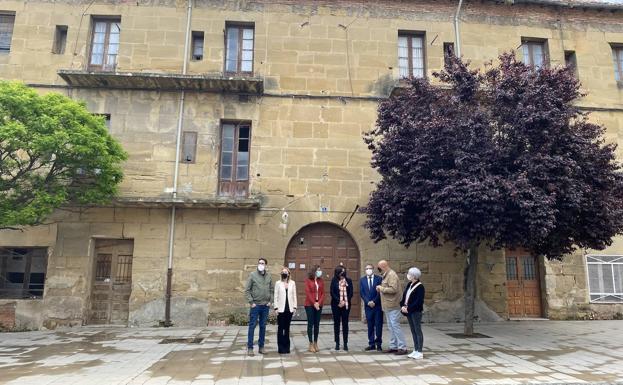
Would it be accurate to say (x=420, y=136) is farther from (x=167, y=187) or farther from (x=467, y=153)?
(x=167, y=187)

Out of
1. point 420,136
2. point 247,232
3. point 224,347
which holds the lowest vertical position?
point 224,347

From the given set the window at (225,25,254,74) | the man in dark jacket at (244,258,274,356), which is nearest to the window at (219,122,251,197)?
the window at (225,25,254,74)

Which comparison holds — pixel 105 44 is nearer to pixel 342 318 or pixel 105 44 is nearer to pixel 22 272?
pixel 22 272

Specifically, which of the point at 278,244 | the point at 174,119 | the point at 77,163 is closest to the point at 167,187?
the point at 174,119

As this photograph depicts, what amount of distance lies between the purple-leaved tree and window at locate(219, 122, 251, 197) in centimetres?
442

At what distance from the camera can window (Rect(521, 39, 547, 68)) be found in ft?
45.9

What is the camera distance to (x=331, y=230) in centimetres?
1238

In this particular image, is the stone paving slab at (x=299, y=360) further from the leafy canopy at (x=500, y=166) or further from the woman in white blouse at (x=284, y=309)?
the leafy canopy at (x=500, y=166)

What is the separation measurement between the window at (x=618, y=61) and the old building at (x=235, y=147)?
1.43 ft

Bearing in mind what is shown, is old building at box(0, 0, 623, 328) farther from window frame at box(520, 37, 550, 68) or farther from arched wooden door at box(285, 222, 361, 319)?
window frame at box(520, 37, 550, 68)

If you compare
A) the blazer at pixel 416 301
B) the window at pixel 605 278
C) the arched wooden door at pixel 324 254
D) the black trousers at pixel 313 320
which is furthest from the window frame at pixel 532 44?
the black trousers at pixel 313 320

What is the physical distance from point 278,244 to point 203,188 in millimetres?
2621

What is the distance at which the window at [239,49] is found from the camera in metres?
13.1

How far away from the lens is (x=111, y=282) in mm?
11930
